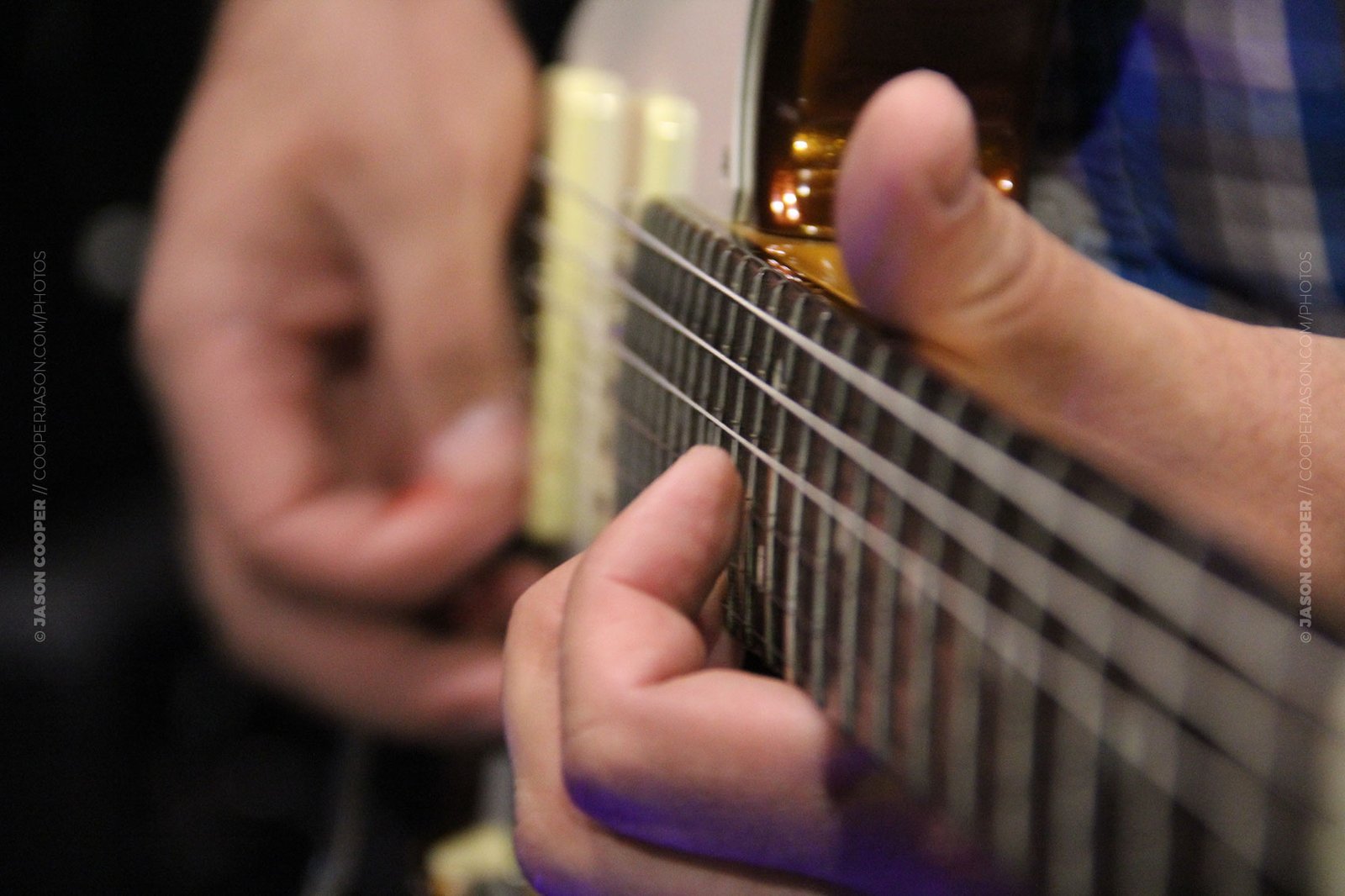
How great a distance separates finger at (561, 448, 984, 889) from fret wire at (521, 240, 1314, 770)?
6cm

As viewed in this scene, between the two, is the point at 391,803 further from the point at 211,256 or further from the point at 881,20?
the point at 881,20

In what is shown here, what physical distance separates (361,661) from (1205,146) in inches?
20.4

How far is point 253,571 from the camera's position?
65cm

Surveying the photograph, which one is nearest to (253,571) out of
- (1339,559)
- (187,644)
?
(187,644)

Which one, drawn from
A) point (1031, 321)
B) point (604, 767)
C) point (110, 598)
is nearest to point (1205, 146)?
point (1031, 321)

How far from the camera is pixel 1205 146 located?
33cm

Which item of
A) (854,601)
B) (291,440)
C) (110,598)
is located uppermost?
(854,601)

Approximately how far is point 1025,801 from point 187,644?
68 cm

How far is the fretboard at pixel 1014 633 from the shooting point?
0.53 feet

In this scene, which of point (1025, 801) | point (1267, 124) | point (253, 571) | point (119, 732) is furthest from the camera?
point (119, 732)

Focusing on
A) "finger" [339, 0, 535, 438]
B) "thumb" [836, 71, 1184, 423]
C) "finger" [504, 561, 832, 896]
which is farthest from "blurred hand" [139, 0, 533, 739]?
"thumb" [836, 71, 1184, 423]

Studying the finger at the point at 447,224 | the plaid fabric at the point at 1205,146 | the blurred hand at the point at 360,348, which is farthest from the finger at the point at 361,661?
the plaid fabric at the point at 1205,146

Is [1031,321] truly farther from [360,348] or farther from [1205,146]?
[360,348]

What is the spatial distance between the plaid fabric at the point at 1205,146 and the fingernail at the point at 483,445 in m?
0.36
